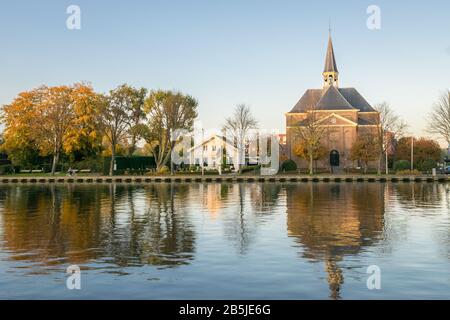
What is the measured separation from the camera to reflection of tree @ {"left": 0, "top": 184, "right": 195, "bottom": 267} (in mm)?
17375

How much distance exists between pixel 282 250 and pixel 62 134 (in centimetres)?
7132

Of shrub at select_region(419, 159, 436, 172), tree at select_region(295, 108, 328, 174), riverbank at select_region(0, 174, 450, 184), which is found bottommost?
riverbank at select_region(0, 174, 450, 184)

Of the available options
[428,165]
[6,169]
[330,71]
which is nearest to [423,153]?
[428,165]

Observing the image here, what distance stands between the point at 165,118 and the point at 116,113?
772 cm

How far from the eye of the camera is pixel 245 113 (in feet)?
318

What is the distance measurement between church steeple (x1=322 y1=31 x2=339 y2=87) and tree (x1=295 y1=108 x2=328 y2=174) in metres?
22.2

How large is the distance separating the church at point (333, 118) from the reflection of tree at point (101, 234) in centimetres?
6245

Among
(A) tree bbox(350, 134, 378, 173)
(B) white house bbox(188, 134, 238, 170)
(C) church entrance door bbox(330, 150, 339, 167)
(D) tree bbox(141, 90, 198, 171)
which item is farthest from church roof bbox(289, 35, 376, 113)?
(D) tree bbox(141, 90, 198, 171)

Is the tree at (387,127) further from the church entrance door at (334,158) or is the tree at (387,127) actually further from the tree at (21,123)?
the tree at (21,123)

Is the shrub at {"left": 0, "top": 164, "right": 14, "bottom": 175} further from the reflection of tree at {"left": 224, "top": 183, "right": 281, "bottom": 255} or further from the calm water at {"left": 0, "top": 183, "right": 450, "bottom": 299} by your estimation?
the calm water at {"left": 0, "top": 183, "right": 450, "bottom": 299}

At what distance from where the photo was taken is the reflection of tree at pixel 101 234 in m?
17.4

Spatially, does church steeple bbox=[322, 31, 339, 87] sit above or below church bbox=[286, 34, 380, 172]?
above
